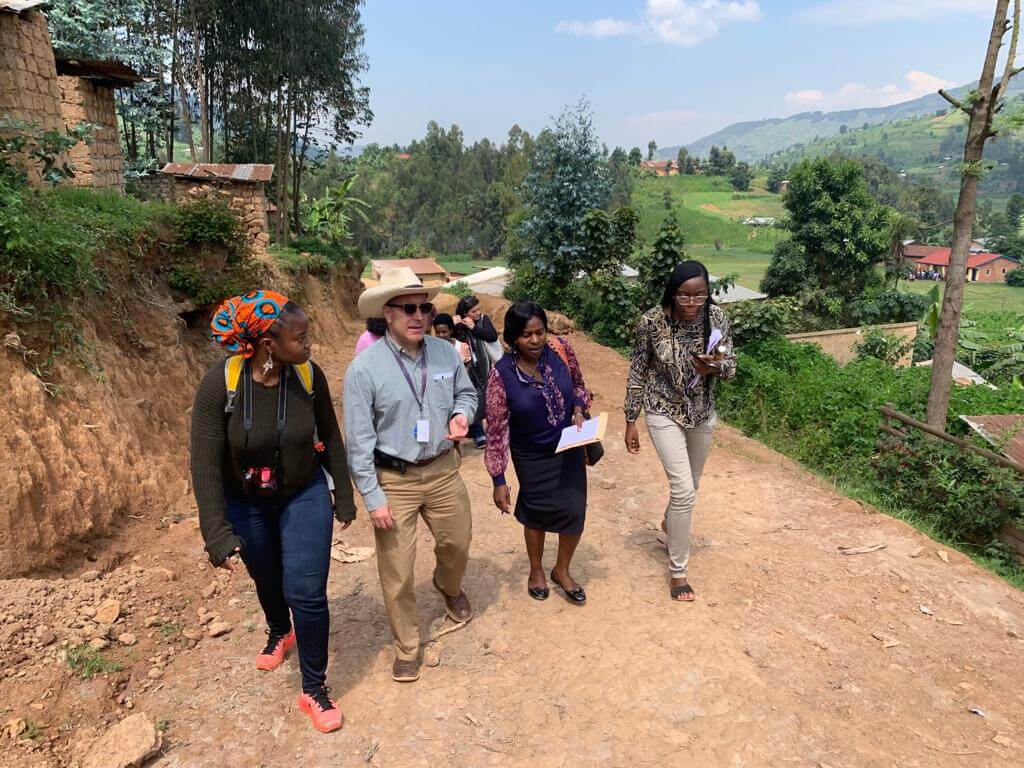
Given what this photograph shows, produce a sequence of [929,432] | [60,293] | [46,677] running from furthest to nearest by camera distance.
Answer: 1. [929,432]
2. [60,293]
3. [46,677]

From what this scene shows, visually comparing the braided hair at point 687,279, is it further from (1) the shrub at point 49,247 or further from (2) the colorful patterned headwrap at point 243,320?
(1) the shrub at point 49,247

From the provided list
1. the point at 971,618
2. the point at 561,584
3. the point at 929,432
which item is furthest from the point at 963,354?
the point at 561,584

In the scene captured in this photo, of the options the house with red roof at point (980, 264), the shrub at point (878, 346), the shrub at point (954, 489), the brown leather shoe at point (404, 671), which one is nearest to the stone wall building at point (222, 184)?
the brown leather shoe at point (404, 671)

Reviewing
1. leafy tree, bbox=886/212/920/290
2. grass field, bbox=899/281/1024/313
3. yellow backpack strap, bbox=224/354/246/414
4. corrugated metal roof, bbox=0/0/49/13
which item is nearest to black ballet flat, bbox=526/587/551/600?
yellow backpack strap, bbox=224/354/246/414

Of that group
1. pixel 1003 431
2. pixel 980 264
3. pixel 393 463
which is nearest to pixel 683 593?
pixel 393 463

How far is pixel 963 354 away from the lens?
57.1ft

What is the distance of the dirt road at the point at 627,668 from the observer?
2791 mm

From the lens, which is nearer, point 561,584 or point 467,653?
point 467,653

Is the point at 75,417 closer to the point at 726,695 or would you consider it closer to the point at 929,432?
the point at 726,695

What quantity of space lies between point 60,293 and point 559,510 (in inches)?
157

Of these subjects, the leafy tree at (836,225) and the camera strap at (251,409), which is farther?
the leafy tree at (836,225)

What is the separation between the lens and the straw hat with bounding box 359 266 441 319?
2840mm

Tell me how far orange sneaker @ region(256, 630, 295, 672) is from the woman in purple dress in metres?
1.35

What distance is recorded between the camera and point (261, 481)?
104 inches
